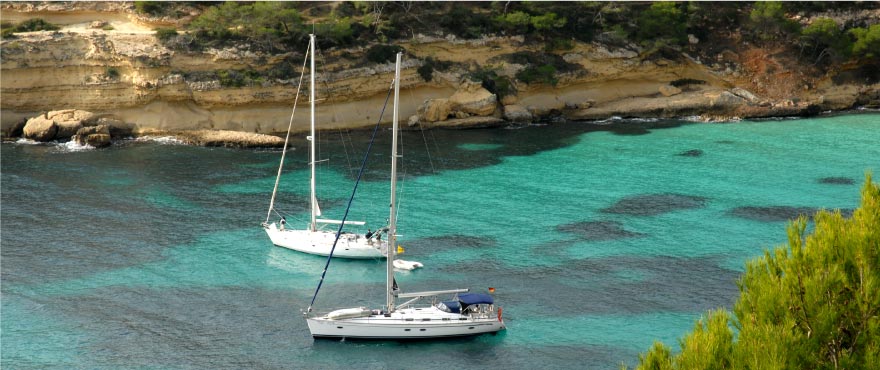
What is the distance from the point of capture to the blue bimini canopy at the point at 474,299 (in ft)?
117

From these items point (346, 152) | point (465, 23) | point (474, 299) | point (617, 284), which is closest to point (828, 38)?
point (465, 23)

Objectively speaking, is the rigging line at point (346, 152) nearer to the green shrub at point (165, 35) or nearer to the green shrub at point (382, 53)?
the green shrub at point (382, 53)

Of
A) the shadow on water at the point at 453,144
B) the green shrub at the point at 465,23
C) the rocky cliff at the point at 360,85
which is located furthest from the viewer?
the green shrub at the point at 465,23

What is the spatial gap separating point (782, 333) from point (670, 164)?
4819 centimetres

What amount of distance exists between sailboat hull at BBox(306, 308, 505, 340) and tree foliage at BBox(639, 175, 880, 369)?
19.1 metres

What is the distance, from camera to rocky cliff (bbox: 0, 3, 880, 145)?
233 ft

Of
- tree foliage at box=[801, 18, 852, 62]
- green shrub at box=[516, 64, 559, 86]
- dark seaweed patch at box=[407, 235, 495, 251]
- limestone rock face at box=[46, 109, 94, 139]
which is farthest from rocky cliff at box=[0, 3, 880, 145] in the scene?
dark seaweed patch at box=[407, 235, 495, 251]

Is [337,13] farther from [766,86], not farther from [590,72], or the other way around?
[766,86]

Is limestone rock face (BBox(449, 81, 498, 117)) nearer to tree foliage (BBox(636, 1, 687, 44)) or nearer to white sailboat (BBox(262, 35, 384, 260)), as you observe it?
tree foliage (BBox(636, 1, 687, 44))

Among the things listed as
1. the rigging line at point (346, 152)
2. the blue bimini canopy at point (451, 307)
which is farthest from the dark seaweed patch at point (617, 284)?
the rigging line at point (346, 152)

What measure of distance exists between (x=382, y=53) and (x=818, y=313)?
63.3 m

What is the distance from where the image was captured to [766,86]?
82.3 meters

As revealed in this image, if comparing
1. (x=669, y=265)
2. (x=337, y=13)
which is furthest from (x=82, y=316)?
(x=337, y=13)

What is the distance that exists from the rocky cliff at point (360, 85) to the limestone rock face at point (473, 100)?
0.10 m
